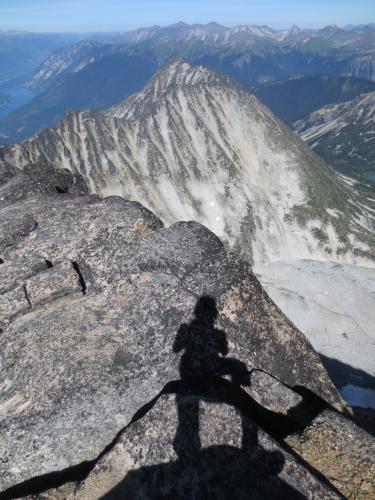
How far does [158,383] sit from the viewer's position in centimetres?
1434

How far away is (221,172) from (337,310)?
253ft

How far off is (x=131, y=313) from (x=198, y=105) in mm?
182067

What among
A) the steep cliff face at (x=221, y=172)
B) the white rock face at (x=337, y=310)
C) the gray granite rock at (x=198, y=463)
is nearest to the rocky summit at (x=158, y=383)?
the gray granite rock at (x=198, y=463)

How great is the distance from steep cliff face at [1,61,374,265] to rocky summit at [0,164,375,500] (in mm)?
112363

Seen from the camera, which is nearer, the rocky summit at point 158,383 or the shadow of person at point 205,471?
the shadow of person at point 205,471

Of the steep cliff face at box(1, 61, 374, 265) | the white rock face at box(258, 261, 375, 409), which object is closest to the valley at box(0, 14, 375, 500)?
the white rock face at box(258, 261, 375, 409)

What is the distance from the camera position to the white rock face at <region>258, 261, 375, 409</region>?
245 ft

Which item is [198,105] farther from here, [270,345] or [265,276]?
[270,345]

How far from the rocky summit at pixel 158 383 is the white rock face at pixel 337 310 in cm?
5846

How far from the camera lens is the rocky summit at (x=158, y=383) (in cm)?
1097

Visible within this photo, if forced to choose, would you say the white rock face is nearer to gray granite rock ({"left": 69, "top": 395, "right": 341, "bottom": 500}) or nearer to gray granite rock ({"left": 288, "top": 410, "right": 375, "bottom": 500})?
gray granite rock ({"left": 288, "top": 410, "right": 375, "bottom": 500})

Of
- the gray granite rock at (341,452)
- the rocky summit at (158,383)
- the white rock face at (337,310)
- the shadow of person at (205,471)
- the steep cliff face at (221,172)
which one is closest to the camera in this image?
the shadow of person at (205,471)

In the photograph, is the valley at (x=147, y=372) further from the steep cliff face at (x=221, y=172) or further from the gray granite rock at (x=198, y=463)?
the steep cliff face at (x=221, y=172)

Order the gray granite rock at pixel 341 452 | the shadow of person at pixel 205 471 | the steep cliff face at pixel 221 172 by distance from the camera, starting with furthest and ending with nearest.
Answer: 1. the steep cliff face at pixel 221 172
2. the gray granite rock at pixel 341 452
3. the shadow of person at pixel 205 471
